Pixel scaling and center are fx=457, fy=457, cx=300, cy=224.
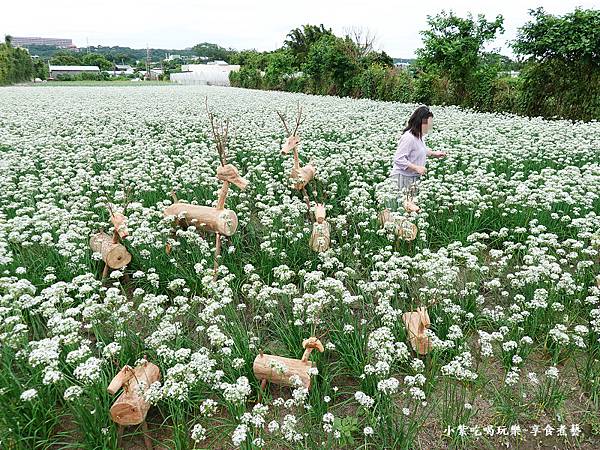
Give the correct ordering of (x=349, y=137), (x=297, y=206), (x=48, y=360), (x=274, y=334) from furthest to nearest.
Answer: (x=349, y=137), (x=297, y=206), (x=274, y=334), (x=48, y=360)

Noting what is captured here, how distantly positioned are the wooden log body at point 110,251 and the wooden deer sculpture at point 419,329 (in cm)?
306

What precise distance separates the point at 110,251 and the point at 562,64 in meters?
16.9

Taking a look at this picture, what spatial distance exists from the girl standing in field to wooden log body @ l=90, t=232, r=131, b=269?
3.80 metres

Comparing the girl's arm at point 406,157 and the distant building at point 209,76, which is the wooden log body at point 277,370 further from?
the distant building at point 209,76

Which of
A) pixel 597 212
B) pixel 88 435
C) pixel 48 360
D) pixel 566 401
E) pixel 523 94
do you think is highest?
pixel 523 94

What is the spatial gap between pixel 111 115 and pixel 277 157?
31.2 ft

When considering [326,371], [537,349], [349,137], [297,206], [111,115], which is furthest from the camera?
[111,115]

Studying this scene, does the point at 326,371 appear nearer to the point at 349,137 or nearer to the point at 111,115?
the point at 349,137

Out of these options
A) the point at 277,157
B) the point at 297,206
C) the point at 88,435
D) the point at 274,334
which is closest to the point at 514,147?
the point at 277,157

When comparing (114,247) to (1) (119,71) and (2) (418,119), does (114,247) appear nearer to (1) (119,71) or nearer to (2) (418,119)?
(2) (418,119)

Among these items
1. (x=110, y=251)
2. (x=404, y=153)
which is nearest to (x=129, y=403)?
(x=110, y=251)

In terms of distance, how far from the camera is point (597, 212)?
5910mm

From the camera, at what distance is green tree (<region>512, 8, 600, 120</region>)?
14.9 meters

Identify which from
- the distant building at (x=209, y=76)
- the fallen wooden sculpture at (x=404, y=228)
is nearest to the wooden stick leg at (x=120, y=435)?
the fallen wooden sculpture at (x=404, y=228)
